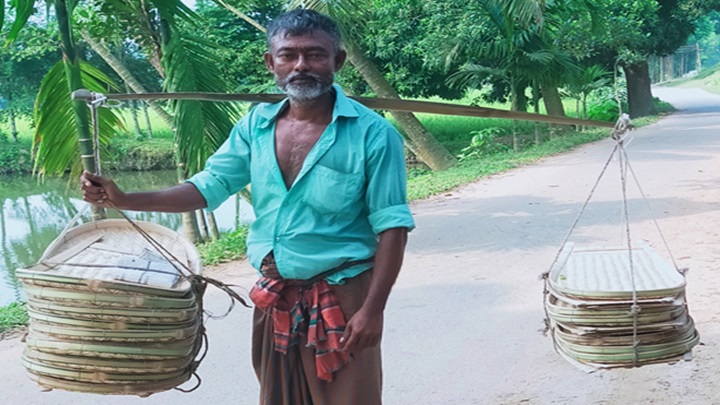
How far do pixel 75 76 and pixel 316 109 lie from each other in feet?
11.1

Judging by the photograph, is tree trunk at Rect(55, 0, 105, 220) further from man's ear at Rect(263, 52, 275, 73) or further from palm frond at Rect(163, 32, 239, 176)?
man's ear at Rect(263, 52, 275, 73)

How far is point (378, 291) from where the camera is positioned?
2055 millimetres

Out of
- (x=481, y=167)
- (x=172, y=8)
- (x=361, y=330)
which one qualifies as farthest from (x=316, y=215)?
(x=481, y=167)

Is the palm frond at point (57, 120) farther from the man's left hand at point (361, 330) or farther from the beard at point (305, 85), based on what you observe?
the man's left hand at point (361, 330)

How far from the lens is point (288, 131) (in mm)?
2189

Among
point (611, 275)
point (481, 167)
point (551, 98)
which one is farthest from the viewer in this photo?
point (551, 98)

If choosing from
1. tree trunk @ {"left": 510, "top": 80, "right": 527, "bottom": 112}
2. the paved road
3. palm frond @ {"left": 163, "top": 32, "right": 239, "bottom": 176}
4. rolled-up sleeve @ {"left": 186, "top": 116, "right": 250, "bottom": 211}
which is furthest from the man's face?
tree trunk @ {"left": 510, "top": 80, "right": 527, "bottom": 112}

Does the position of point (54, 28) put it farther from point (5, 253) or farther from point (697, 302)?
point (697, 302)

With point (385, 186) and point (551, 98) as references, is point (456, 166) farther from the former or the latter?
point (385, 186)

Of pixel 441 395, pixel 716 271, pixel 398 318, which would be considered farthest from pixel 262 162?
pixel 716 271

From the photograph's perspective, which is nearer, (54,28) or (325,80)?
(325,80)

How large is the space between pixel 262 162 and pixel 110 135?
13.7ft

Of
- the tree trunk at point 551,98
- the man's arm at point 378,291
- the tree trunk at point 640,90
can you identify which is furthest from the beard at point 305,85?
the tree trunk at point 640,90

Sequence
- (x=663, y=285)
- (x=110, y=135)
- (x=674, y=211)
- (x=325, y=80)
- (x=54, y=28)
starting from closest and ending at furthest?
1. (x=325, y=80)
2. (x=663, y=285)
3. (x=110, y=135)
4. (x=674, y=211)
5. (x=54, y=28)
